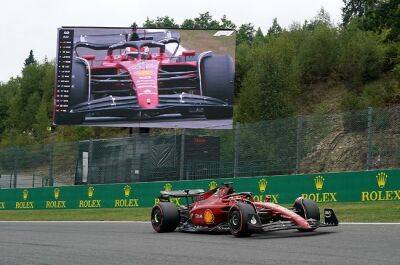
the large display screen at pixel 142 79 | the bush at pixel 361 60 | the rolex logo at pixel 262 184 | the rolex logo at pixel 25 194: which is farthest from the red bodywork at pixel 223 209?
the bush at pixel 361 60

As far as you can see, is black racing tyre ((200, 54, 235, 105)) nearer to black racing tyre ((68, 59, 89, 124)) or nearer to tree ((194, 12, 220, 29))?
black racing tyre ((68, 59, 89, 124))

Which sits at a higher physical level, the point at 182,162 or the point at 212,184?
the point at 182,162

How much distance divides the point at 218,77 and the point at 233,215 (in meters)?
22.4

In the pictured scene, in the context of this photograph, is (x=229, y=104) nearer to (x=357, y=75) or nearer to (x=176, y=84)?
(x=176, y=84)

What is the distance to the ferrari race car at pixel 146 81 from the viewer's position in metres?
32.5

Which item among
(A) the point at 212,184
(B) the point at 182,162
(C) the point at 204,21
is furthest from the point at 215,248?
(C) the point at 204,21

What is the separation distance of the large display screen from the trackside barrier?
5348mm

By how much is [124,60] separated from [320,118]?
1522cm

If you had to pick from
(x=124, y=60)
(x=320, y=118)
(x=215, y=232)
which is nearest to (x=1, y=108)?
(x=124, y=60)

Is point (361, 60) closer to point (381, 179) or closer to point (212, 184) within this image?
point (212, 184)

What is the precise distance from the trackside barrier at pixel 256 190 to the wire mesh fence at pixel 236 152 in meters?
0.61

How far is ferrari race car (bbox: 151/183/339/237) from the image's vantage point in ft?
35.4

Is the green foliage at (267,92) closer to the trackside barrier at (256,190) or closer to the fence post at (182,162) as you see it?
the trackside barrier at (256,190)

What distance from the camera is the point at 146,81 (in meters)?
32.7
